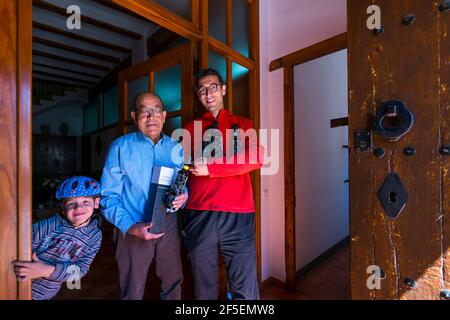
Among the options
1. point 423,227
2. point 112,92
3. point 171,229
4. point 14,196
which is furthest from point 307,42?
point 112,92

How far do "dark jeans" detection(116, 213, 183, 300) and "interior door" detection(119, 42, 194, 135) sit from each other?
2.18 feet

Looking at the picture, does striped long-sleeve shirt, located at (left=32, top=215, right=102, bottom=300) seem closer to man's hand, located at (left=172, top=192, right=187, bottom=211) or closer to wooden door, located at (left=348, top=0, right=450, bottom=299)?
→ man's hand, located at (left=172, top=192, right=187, bottom=211)

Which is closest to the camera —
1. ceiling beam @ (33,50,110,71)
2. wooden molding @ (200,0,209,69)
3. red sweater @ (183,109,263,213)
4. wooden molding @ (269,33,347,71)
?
red sweater @ (183,109,263,213)

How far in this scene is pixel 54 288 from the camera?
0.90 meters

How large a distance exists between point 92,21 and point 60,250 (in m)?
2.82

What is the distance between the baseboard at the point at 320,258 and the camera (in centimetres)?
212

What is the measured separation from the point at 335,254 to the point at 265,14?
8.39 feet

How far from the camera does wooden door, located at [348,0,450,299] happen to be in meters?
0.66

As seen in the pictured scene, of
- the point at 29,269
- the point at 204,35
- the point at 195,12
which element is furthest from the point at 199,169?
the point at 195,12

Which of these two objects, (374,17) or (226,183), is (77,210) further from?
(374,17)

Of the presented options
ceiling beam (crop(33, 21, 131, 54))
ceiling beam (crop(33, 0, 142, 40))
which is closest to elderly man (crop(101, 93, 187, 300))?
ceiling beam (crop(33, 0, 142, 40))

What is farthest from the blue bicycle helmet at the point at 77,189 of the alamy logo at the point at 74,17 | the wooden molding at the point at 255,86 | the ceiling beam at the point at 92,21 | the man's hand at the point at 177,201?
the ceiling beam at the point at 92,21
